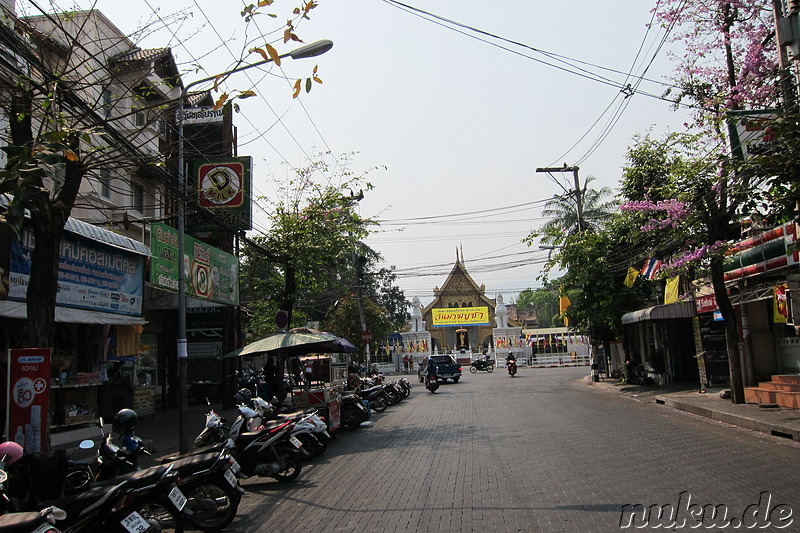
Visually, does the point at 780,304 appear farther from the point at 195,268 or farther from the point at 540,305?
the point at 540,305

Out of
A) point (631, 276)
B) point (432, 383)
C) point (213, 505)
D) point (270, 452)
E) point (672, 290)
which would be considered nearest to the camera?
point (213, 505)

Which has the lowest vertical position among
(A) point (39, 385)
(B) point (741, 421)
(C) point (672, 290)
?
(B) point (741, 421)

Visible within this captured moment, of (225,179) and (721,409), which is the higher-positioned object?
(225,179)

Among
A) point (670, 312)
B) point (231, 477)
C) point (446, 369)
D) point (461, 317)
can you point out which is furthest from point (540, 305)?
point (231, 477)

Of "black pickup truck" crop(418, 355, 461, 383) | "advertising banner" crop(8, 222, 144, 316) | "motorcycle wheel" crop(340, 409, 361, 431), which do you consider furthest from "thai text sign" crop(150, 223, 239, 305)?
"black pickup truck" crop(418, 355, 461, 383)

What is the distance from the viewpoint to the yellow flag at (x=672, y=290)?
70.0ft

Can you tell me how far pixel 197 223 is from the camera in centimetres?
1986

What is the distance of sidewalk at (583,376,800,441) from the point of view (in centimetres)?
1120

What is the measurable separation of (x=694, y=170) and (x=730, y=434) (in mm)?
5589

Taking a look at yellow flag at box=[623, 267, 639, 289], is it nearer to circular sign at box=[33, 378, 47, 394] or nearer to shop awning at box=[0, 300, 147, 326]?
shop awning at box=[0, 300, 147, 326]

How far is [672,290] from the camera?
21641 millimetres

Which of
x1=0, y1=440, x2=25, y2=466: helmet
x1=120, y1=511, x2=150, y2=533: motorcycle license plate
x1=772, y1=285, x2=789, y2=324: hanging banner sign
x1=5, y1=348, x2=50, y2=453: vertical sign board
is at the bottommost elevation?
x1=120, y1=511, x2=150, y2=533: motorcycle license plate

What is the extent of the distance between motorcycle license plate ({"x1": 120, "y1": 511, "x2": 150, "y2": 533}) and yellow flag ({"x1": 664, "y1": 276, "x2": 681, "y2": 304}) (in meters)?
19.5

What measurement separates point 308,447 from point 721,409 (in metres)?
9.40
